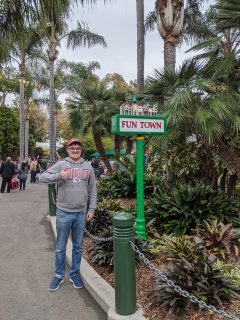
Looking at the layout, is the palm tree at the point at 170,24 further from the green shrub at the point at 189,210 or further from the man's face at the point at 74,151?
the man's face at the point at 74,151

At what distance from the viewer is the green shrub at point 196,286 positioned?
3232mm

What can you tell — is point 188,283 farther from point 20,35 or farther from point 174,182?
point 20,35

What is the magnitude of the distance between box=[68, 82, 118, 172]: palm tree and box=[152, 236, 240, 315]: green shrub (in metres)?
8.79

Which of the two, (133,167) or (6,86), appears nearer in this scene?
(133,167)

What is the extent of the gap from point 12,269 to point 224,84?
193 inches

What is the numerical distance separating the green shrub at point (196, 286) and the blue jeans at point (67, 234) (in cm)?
113

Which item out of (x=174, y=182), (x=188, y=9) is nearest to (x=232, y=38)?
(x=174, y=182)

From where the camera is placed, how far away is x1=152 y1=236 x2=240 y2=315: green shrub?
10.6 feet

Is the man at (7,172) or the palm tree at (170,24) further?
the man at (7,172)

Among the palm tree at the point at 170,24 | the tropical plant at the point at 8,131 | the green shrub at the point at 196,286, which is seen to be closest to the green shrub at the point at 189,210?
the green shrub at the point at 196,286

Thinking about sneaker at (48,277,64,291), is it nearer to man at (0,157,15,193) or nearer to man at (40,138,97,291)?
man at (40,138,97,291)

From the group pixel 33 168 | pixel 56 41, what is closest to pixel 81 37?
pixel 56 41

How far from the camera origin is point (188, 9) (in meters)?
15.1

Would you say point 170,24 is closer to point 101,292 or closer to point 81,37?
point 101,292
